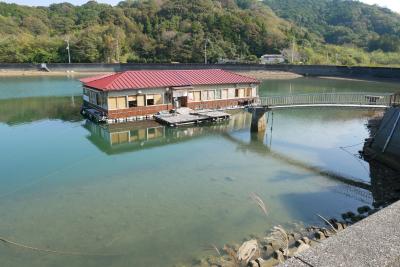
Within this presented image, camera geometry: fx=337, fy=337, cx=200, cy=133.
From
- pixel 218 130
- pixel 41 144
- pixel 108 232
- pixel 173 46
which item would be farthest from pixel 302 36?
pixel 108 232

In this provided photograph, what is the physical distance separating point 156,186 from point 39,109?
2498 cm

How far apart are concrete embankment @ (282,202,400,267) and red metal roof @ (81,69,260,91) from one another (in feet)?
79.2

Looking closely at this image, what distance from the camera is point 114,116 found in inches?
1083

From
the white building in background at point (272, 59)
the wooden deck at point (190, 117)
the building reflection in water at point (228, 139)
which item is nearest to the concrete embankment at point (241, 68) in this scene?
the white building in background at point (272, 59)

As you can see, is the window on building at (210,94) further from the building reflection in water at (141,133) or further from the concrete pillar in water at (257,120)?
the concrete pillar in water at (257,120)

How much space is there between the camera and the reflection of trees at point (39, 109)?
31.0 m

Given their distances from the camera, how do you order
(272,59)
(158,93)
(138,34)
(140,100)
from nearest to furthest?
(140,100) → (158,93) → (272,59) → (138,34)

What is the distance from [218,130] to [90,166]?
11184 mm

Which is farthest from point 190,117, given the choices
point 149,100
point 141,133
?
point 141,133

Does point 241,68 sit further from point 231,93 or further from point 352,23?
point 352,23

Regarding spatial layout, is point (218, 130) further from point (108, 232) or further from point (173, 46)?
point (173, 46)

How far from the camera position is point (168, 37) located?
346 feet

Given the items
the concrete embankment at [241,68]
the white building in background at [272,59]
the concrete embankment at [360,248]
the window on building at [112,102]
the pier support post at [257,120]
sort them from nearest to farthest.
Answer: the concrete embankment at [360,248] → the pier support post at [257,120] → the window on building at [112,102] → the concrete embankment at [241,68] → the white building in background at [272,59]

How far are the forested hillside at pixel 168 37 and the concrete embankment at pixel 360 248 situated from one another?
95.1m
